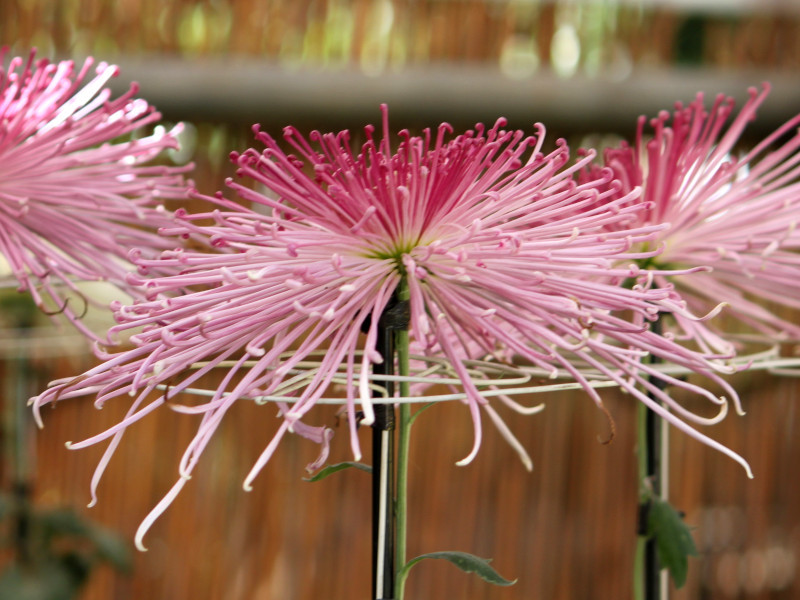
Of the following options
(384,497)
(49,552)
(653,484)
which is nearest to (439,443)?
(49,552)

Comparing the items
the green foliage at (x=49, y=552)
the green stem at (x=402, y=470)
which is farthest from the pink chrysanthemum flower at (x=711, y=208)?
the green foliage at (x=49, y=552)

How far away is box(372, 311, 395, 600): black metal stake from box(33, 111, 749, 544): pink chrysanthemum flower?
1 centimetres

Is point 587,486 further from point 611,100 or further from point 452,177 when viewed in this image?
point 452,177

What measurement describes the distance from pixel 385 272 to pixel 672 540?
23cm

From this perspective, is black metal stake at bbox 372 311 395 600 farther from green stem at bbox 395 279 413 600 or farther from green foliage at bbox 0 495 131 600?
green foliage at bbox 0 495 131 600

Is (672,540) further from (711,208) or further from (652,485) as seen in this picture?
(711,208)

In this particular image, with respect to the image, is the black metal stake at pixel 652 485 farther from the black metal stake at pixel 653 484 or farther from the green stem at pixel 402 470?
the green stem at pixel 402 470

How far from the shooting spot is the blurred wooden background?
4.24 ft

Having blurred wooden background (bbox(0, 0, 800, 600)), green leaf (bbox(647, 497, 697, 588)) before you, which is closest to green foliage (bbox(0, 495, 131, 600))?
blurred wooden background (bbox(0, 0, 800, 600))

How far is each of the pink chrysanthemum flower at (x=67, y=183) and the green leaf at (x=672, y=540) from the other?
31 centimetres

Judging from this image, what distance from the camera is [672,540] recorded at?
47 cm

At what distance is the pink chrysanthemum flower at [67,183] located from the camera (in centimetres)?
46

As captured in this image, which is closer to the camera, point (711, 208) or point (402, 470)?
point (402, 470)

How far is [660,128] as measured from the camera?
459mm
